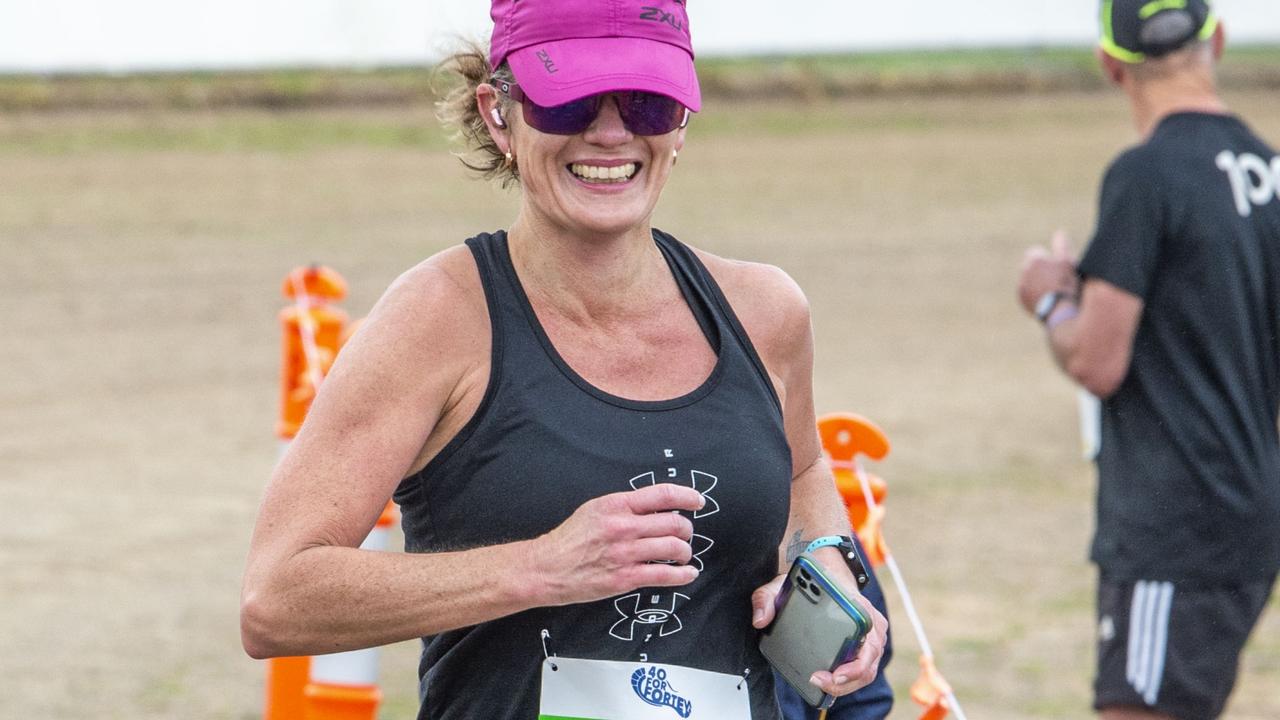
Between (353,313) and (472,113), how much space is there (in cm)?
997

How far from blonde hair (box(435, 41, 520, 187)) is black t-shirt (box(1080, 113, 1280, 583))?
184cm

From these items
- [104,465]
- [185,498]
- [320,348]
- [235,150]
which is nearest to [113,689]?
[320,348]

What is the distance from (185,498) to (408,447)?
6.38 m

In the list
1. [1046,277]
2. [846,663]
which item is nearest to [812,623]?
[846,663]

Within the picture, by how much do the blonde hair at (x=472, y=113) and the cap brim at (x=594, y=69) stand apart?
171 millimetres

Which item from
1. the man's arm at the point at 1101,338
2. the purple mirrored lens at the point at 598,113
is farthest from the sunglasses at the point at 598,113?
the man's arm at the point at 1101,338

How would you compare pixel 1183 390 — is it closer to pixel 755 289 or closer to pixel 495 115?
pixel 755 289

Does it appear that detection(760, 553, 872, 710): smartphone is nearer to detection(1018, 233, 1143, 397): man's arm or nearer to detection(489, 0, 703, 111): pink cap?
detection(489, 0, 703, 111): pink cap

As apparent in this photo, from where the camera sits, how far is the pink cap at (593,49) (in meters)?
2.28

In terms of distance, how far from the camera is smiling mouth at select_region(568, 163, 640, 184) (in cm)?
234

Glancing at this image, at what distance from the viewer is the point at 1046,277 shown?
4164 millimetres

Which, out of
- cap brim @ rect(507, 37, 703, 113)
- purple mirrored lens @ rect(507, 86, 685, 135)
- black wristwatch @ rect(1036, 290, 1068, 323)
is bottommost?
purple mirrored lens @ rect(507, 86, 685, 135)

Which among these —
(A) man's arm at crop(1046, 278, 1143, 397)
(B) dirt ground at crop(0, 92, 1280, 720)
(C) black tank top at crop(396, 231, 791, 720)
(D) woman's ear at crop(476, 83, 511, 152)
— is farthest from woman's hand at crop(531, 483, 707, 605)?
(B) dirt ground at crop(0, 92, 1280, 720)

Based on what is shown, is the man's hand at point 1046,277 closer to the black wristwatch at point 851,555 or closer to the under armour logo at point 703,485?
the black wristwatch at point 851,555
